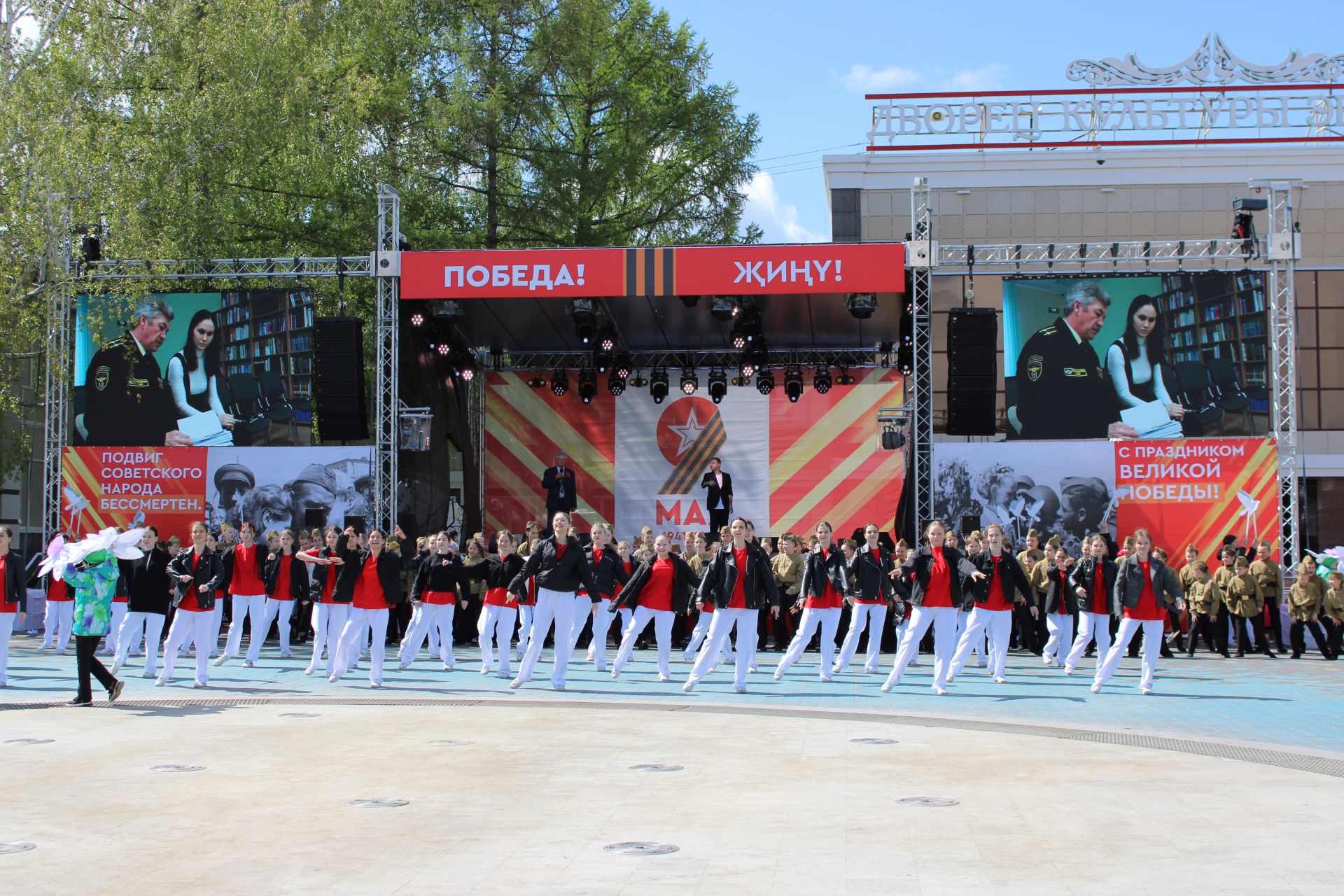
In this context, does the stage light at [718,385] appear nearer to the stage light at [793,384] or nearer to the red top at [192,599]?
the stage light at [793,384]

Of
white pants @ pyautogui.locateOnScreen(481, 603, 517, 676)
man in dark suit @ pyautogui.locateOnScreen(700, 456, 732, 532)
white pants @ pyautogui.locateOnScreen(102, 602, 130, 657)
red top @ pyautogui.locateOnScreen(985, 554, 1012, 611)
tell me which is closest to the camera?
red top @ pyautogui.locateOnScreen(985, 554, 1012, 611)

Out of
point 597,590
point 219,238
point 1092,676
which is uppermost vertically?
point 219,238

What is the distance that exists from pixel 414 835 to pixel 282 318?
16.0m

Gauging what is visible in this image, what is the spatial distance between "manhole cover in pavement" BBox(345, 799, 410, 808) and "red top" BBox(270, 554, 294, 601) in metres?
10.0

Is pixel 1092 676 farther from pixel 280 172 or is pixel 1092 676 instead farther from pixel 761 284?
pixel 280 172

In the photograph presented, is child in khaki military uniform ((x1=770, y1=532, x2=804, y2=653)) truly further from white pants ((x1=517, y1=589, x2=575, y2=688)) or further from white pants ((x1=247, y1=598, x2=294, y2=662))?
white pants ((x1=247, y1=598, x2=294, y2=662))

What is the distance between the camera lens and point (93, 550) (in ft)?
40.9

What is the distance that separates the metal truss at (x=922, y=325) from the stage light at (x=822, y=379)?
139 inches

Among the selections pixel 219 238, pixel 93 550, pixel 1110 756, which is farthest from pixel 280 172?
Answer: pixel 1110 756

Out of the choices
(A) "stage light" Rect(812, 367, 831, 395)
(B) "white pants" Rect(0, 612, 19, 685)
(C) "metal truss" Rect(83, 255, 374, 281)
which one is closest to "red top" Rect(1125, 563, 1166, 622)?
(A) "stage light" Rect(812, 367, 831, 395)

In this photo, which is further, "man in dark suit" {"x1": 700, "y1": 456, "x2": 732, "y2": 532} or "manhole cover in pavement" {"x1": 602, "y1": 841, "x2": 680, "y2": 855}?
"man in dark suit" {"x1": 700, "y1": 456, "x2": 732, "y2": 532}

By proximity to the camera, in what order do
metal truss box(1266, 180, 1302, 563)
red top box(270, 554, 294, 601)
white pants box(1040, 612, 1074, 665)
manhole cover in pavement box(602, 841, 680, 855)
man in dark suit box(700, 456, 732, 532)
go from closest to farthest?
manhole cover in pavement box(602, 841, 680, 855) < white pants box(1040, 612, 1074, 665) < red top box(270, 554, 294, 601) < metal truss box(1266, 180, 1302, 563) < man in dark suit box(700, 456, 732, 532)

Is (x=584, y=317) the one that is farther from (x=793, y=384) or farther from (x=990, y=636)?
(x=990, y=636)

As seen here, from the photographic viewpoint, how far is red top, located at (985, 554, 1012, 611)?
558 inches
